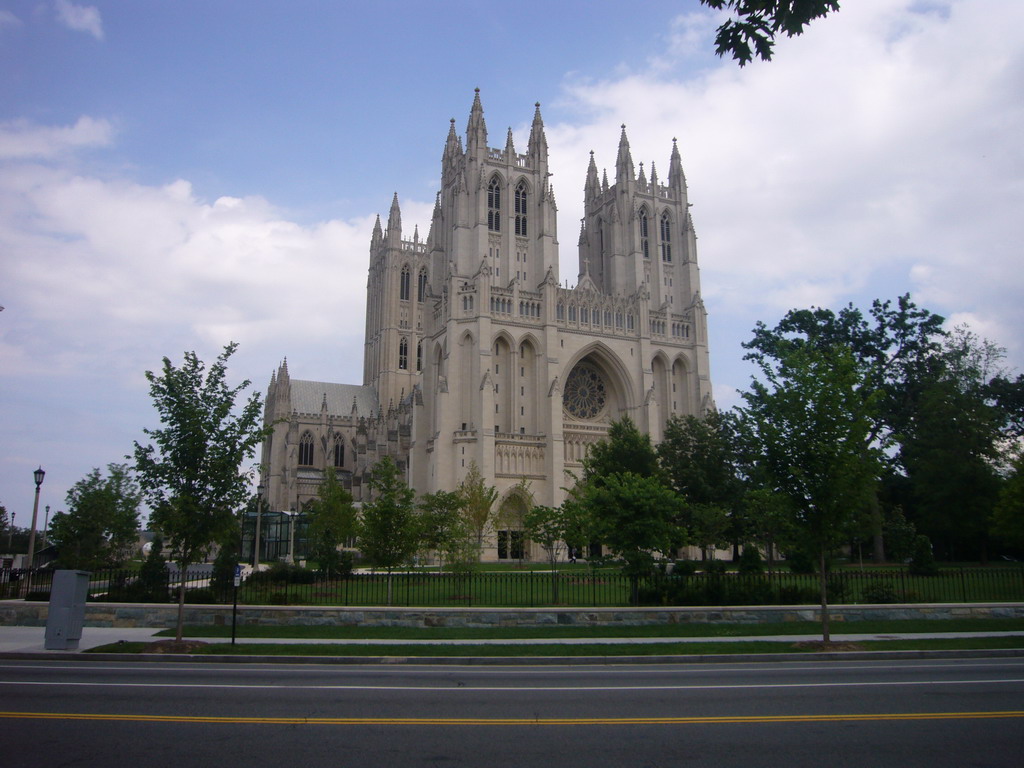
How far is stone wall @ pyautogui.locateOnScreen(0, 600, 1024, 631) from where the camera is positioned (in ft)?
63.4

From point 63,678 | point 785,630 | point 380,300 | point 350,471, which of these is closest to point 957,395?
point 785,630

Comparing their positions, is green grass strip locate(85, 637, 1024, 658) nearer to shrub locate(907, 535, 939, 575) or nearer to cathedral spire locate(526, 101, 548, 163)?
shrub locate(907, 535, 939, 575)

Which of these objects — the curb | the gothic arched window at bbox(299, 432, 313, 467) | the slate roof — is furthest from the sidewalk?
the slate roof

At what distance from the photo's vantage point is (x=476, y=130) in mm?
70375

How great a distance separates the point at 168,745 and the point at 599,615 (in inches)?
534

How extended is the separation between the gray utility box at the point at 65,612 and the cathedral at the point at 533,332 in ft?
137

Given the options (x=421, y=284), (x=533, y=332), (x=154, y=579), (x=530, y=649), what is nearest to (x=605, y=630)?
(x=530, y=649)

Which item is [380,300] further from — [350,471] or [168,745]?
[168,745]

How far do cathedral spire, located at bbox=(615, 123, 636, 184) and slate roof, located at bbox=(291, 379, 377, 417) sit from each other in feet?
143

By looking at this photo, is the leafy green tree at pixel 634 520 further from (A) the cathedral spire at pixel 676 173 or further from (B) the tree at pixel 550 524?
(A) the cathedral spire at pixel 676 173

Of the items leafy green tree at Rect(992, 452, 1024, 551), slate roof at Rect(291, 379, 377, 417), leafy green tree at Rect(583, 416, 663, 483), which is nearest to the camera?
leafy green tree at Rect(992, 452, 1024, 551)

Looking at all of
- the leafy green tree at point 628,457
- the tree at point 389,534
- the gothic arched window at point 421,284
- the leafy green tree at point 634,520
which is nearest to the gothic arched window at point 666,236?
the leafy green tree at point 628,457

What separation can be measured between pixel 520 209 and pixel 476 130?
27.1 feet

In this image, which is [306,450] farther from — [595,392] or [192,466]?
[192,466]
